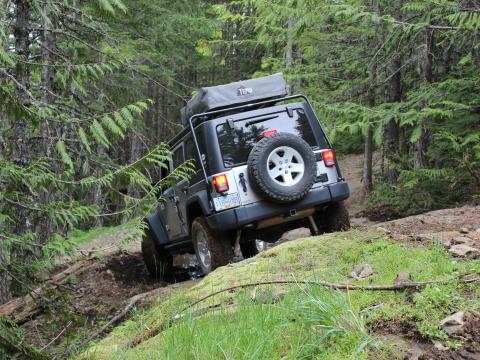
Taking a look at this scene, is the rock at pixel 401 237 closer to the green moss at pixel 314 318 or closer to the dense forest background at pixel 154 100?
the green moss at pixel 314 318

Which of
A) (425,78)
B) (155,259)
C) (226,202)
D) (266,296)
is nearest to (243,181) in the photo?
(226,202)

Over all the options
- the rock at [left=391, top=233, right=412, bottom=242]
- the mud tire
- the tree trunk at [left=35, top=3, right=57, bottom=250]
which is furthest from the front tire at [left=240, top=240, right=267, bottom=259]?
the rock at [left=391, top=233, right=412, bottom=242]

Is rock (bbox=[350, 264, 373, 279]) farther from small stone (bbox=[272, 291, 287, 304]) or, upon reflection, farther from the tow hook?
the tow hook

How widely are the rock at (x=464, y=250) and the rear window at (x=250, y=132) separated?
3.49m

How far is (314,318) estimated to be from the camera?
9.57 feet

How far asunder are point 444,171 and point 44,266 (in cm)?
721

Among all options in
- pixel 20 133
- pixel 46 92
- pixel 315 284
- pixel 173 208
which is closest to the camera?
pixel 315 284

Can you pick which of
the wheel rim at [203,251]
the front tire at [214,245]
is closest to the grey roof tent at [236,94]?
the front tire at [214,245]

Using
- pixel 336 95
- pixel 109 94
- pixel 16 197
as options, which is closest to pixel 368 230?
pixel 16 197

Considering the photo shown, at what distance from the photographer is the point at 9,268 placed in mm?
5355

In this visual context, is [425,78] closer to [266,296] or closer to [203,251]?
[203,251]

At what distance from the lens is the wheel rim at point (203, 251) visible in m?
7.43

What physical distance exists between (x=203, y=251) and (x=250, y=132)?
1.86 m

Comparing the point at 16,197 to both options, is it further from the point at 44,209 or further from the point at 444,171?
the point at 444,171
